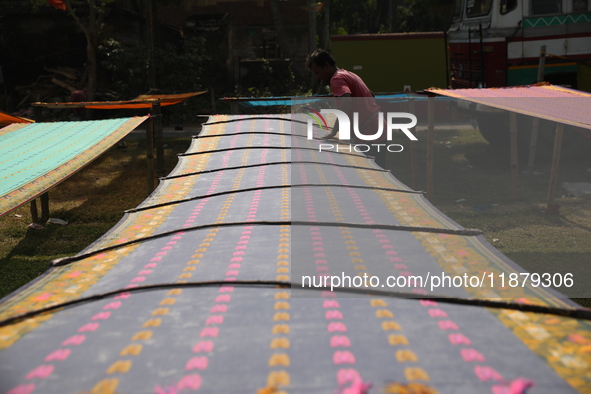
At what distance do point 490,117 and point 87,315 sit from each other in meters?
9.56

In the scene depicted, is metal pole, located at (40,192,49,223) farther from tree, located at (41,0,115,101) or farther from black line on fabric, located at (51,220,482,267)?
tree, located at (41,0,115,101)

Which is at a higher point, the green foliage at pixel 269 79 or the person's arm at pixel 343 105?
the green foliage at pixel 269 79

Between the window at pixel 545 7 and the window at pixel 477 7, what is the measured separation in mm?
702

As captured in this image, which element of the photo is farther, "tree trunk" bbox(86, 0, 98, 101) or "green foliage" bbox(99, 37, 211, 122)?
"green foliage" bbox(99, 37, 211, 122)

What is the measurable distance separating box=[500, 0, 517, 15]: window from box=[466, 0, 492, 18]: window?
0.79 ft

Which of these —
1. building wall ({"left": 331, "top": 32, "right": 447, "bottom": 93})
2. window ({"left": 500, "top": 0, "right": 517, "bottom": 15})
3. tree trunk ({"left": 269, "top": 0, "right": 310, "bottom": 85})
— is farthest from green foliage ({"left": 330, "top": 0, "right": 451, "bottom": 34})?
window ({"left": 500, "top": 0, "right": 517, "bottom": 15})

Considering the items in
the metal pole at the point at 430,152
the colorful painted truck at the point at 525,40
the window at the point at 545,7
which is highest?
the window at the point at 545,7

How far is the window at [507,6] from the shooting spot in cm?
933

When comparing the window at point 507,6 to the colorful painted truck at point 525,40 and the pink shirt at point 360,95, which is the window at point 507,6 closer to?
the colorful painted truck at point 525,40

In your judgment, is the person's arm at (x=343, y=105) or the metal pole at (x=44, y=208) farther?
the metal pole at (x=44, y=208)

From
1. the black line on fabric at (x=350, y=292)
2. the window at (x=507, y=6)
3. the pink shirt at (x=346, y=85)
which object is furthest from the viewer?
the window at (x=507, y=6)

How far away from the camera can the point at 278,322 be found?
1.58 meters

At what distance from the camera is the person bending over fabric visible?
512cm

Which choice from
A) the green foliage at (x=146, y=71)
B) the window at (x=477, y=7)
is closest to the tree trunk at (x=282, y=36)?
the green foliage at (x=146, y=71)
